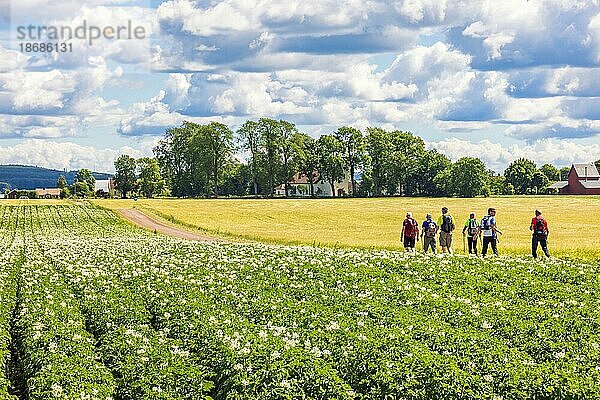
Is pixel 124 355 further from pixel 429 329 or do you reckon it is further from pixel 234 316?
pixel 429 329

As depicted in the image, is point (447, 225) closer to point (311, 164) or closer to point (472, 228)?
point (472, 228)

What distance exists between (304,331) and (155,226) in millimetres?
61683

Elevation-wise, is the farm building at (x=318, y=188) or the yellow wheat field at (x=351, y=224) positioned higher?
the farm building at (x=318, y=188)

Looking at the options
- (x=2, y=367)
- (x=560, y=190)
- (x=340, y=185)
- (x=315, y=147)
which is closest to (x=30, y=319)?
(x=2, y=367)

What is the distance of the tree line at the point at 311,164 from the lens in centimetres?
15338

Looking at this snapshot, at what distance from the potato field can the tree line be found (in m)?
125

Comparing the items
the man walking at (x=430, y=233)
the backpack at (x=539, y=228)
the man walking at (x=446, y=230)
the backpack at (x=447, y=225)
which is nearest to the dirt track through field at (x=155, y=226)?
the man walking at (x=430, y=233)

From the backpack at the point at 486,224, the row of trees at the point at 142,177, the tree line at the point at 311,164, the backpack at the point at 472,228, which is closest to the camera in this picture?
the backpack at the point at 486,224

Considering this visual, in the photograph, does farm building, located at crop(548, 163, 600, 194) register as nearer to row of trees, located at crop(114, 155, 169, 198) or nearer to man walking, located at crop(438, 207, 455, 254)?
row of trees, located at crop(114, 155, 169, 198)

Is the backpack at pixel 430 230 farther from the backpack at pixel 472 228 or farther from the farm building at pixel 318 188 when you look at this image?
the farm building at pixel 318 188

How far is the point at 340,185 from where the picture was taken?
577 feet

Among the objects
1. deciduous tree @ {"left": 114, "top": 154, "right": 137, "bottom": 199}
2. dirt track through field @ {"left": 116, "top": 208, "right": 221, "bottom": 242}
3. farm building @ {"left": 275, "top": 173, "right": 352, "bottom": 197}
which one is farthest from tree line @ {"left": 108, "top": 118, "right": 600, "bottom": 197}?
dirt track through field @ {"left": 116, "top": 208, "right": 221, "bottom": 242}

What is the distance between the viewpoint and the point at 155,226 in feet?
251

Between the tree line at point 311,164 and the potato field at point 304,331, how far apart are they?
124922 mm
